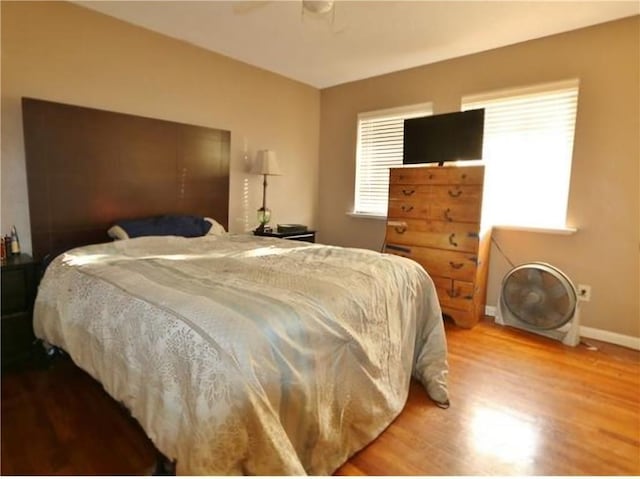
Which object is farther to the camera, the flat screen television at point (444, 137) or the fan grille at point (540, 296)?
Result: the flat screen television at point (444, 137)

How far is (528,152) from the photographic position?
10.1 ft

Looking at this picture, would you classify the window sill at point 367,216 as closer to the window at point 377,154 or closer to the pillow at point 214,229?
the window at point 377,154

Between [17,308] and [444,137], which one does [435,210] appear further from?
[17,308]

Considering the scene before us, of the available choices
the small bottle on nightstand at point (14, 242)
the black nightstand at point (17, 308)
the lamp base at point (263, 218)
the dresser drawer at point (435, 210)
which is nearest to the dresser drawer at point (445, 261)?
the dresser drawer at point (435, 210)

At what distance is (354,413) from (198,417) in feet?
2.44

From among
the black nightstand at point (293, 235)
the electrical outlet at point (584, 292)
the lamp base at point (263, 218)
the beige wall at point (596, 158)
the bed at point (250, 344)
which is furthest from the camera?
the lamp base at point (263, 218)

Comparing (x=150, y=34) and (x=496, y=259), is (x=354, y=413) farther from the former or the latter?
(x=150, y=34)

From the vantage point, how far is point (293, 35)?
293 centimetres

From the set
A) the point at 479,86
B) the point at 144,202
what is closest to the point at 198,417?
the point at 144,202

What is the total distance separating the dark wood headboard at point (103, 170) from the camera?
2.30 meters

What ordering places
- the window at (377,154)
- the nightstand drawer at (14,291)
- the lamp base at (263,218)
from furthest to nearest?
the window at (377,154)
the lamp base at (263,218)
the nightstand drawer at (14,291)

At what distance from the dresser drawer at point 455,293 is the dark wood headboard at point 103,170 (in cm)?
226

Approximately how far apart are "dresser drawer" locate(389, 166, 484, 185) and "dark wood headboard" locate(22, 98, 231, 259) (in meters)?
1.73

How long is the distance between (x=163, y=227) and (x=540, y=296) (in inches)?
118
